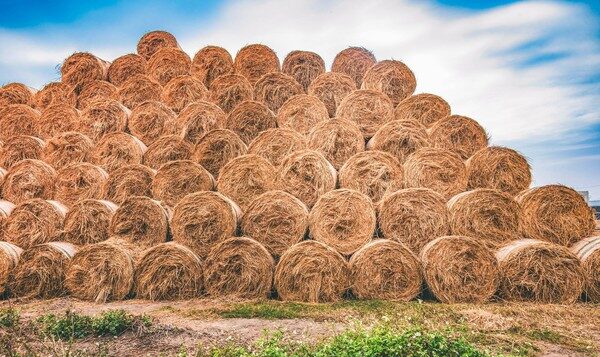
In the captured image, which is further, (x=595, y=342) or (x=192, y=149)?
(x=192, y=149)

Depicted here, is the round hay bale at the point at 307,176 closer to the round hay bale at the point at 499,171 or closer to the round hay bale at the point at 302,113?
the round hay bale at the point at 302,113

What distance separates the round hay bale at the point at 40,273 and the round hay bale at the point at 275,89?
468 centimetres

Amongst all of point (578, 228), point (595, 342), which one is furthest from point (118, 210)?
point (578, 228)

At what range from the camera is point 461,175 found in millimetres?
7109

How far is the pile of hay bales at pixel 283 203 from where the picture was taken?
6.06m

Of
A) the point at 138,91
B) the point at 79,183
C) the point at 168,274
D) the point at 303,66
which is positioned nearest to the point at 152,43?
the point at 138,91

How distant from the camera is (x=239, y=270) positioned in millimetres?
6242

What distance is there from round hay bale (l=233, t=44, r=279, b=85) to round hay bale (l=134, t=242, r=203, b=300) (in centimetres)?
498

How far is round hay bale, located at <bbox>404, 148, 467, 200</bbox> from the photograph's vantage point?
23.2 ft

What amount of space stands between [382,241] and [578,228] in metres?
2.98

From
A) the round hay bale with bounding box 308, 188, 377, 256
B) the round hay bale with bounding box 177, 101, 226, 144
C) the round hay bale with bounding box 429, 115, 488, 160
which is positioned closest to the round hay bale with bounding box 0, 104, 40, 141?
the round hay bale with bounding box 177, 101, 226, 144

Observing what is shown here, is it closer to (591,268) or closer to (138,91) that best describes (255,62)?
(138,91)

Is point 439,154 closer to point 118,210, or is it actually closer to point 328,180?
point 328,180

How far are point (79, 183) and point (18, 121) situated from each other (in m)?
3.27
